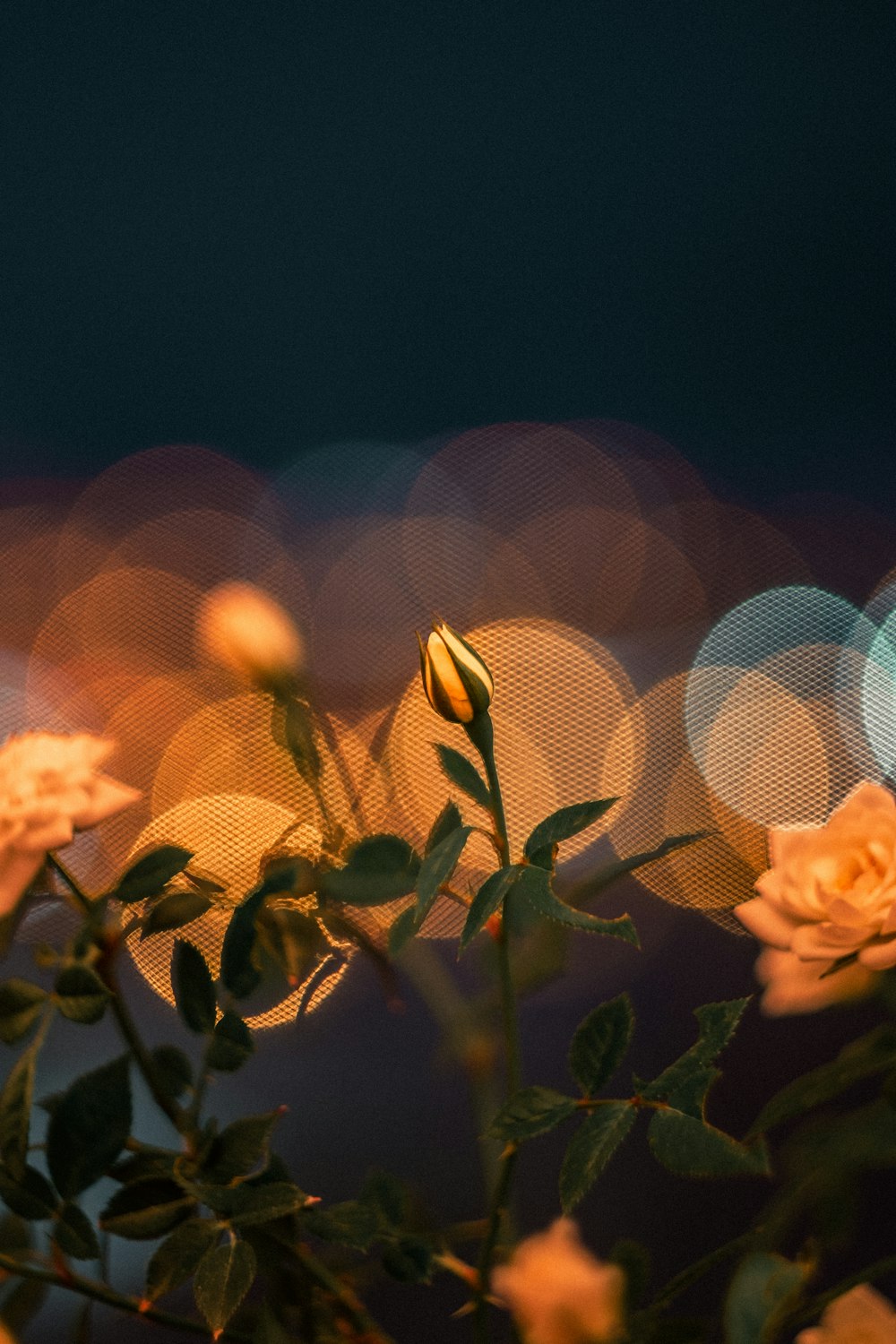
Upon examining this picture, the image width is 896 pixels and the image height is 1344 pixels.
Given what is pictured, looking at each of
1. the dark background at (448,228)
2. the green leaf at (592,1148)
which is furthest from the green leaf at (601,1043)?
the dark background at (448,228)

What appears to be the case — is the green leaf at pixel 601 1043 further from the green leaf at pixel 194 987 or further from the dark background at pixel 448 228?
the dark background at pixel 448 228

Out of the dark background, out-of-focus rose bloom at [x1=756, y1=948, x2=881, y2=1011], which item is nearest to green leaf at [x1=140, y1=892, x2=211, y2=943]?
out-of-focus rose bloom at [x1=756, y1=948, x2=881, y2=1011]

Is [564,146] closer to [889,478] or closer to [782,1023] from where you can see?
[889,478]

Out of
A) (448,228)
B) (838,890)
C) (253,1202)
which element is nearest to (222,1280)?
(253,1202)

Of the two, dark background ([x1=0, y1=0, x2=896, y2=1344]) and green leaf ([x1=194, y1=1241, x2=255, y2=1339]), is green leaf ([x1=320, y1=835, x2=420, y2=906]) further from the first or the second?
dark background ([x1=0, y1=0, x2=896, y2=1344])

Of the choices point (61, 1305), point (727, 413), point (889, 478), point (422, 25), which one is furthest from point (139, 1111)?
point (889, 478)

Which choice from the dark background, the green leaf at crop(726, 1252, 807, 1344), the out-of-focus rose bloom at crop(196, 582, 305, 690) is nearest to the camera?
the green leaf at crop(726, 1252, 807, 1344)

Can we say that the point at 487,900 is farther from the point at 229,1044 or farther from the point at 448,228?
the point at 448,228
